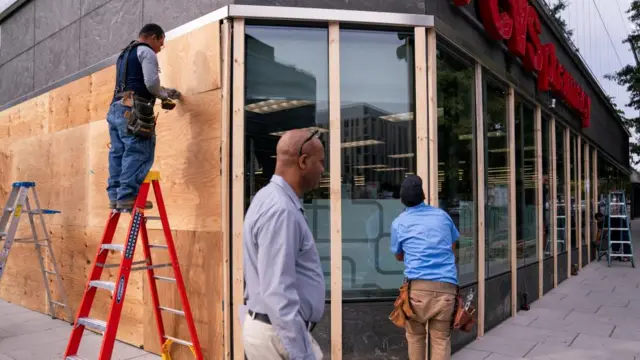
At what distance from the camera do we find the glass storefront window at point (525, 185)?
7.98 meters

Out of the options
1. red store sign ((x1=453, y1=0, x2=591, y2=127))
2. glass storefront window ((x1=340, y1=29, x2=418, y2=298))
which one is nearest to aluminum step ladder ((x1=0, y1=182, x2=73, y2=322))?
glass storefront window ((x1=340, y1=29, x2=418, y2=298))

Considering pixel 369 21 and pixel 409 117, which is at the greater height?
pixel 369 21

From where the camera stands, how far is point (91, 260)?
6348 mm

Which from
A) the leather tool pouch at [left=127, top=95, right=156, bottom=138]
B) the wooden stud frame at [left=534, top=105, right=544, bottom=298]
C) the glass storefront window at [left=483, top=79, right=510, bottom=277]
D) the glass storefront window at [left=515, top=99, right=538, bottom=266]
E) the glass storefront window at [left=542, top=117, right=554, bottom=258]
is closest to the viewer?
the leather tool pouch at [left=127, top=95, right=156, bottom=138]

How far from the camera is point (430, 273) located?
3.96m

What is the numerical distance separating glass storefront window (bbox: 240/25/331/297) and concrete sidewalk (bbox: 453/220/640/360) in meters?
2.37

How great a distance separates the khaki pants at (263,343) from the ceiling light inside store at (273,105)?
3.07m

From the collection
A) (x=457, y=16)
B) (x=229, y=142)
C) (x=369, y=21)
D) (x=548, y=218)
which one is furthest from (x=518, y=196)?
(x=229, y=142)

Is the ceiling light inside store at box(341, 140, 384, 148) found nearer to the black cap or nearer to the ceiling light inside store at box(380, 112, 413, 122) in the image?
the ceiling light inside store at box(380, 112, 413, 122)

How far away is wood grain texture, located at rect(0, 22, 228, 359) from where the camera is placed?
16.0 feet

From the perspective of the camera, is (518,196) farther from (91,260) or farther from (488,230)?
(91,260)

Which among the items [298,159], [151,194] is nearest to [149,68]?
[151,194]

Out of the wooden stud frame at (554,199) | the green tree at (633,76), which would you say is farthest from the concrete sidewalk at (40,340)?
the green tree at (633,76)

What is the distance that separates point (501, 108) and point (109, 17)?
567 cm
